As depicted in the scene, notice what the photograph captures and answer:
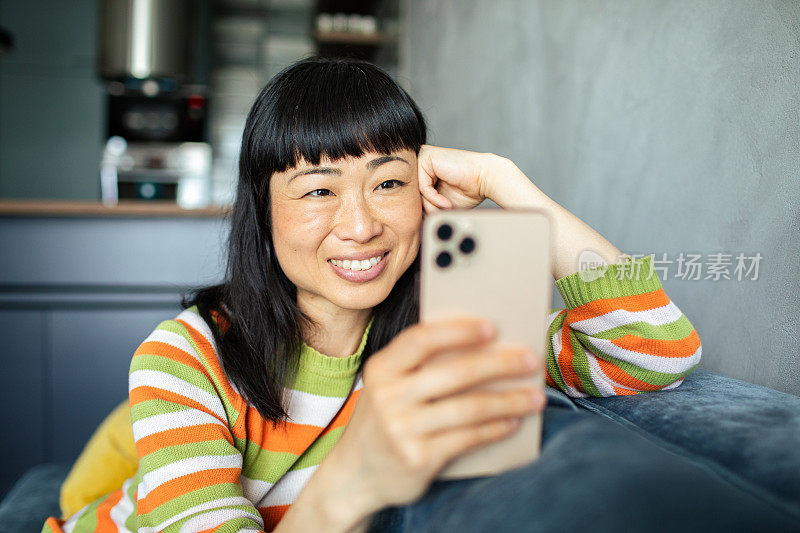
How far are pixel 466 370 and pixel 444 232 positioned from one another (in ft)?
0.32

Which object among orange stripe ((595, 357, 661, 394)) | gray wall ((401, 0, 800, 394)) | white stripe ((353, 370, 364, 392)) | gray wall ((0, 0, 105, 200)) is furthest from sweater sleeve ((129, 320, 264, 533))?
gray wall ((0, 0, 105, 200))

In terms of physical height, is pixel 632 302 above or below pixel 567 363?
above

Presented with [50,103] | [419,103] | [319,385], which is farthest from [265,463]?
[50,103]

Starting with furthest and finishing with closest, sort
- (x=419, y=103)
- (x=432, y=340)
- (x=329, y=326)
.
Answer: (x=419, y=103) → (x=329, y=326) → (x=432, y=340)

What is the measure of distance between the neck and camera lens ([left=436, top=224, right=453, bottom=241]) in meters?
0.52

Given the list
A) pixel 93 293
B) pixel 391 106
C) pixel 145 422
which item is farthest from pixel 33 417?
pixel 391 106

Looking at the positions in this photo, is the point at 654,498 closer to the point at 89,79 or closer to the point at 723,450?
the point at 723,450

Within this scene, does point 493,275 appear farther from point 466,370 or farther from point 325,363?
point 325,363

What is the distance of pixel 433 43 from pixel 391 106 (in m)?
1.93

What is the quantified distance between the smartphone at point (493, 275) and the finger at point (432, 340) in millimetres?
19

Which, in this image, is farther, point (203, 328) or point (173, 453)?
point (203, 328)

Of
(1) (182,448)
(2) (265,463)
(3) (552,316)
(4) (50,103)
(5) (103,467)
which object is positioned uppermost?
(4) (50,103)

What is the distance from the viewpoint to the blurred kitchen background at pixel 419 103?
2.42 ft

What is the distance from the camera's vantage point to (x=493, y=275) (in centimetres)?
41
